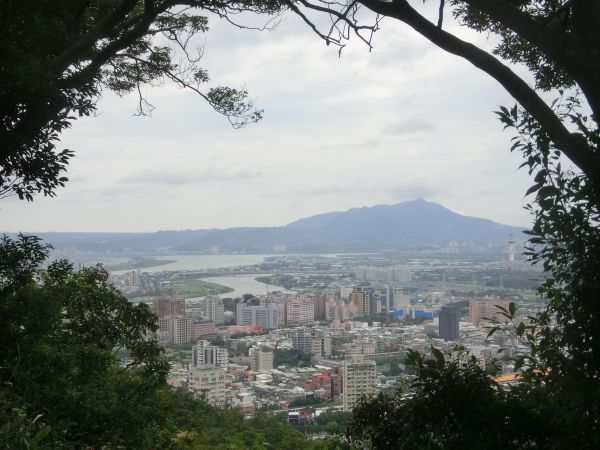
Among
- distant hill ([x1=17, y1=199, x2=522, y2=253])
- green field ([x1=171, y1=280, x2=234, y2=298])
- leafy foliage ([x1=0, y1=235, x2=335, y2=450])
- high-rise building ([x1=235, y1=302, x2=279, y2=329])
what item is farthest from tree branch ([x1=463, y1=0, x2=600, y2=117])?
distant hill ([x1=17, y1=199, x2=522, y2=253])

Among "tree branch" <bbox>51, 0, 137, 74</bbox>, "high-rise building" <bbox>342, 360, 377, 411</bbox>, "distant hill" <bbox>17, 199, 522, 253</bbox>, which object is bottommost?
"high-rise building" <bbox>342, 360, 377, 411</bbox>

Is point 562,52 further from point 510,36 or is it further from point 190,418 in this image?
point 190,418

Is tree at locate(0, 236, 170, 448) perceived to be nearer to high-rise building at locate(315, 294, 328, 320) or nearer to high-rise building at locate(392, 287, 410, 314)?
high-rise building at locate(392, 287, 410, 314)

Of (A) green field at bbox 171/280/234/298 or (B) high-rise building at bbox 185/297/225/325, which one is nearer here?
(B) high-rise building at bbox 185/297/225/325

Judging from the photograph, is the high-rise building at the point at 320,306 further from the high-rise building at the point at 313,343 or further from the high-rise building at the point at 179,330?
the high-rise building at the point at 179,330

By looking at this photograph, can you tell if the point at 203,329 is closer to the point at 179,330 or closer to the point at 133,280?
the point at 179,330

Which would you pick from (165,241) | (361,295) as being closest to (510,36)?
(361,295)

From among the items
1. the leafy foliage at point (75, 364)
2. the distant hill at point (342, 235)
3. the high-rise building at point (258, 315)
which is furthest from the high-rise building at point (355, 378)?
the distant hill at point (342, 235)
